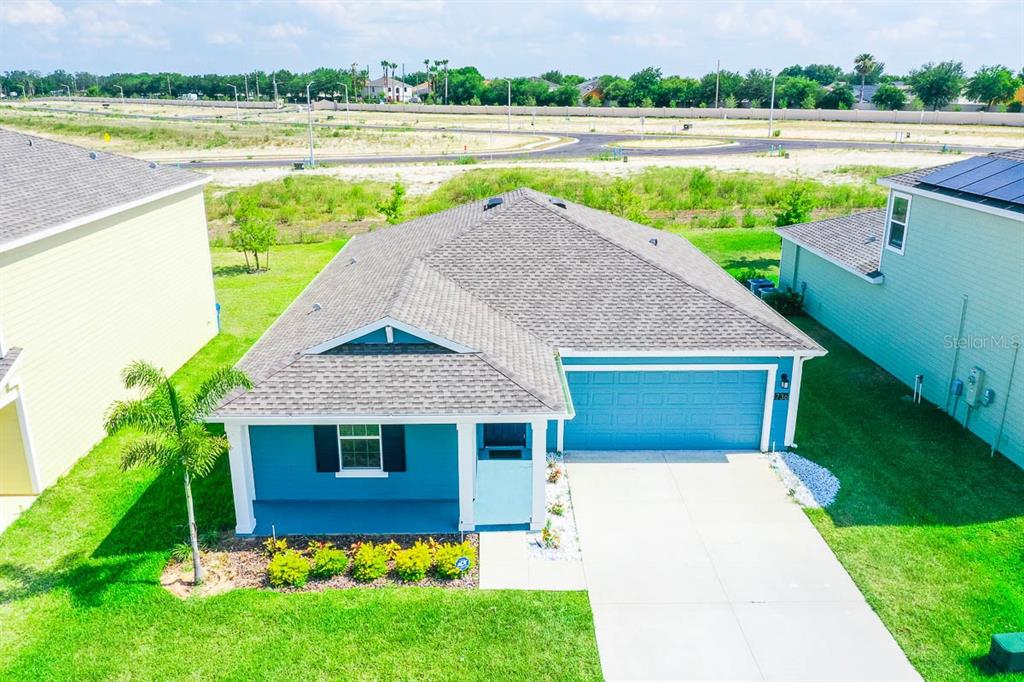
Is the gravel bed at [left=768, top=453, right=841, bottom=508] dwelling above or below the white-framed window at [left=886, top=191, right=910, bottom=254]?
below

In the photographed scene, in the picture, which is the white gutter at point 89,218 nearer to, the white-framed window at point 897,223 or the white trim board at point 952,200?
the white trim board at point 952,200

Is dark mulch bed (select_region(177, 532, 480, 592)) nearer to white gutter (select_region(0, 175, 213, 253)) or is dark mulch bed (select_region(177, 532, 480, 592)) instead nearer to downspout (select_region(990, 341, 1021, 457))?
white gutter (select_region(0, 175, 213, 253))

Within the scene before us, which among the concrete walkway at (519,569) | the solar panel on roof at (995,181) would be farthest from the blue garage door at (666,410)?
the solar panel on roof at (995,181)

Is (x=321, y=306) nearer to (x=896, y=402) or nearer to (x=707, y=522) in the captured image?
(x=707, y=522)

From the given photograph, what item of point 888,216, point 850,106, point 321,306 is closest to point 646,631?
point 321,306

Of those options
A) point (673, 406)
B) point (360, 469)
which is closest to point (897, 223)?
point (673, 406)

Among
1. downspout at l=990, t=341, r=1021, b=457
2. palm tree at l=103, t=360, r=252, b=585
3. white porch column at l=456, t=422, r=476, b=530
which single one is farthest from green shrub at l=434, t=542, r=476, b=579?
downspout at l=990, t=341, r=1021, b=457
